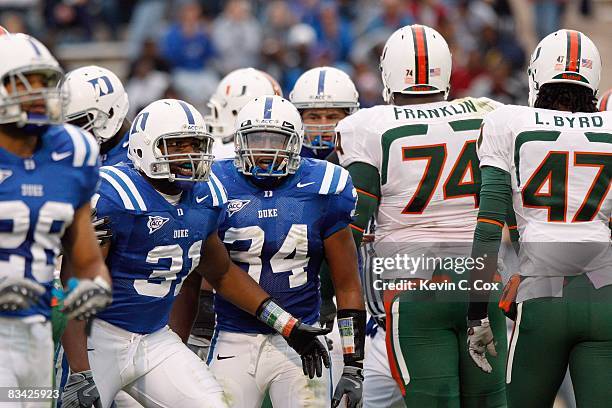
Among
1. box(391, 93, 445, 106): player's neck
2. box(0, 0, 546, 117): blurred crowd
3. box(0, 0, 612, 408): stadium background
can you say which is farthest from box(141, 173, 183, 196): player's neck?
box(0, 0, 546, 117): blurred crowd

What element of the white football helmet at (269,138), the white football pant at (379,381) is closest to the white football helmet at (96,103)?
the white football helmet at (269,138)

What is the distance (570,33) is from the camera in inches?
198

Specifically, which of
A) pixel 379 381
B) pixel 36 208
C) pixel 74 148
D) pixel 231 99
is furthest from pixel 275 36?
pixel 36 208

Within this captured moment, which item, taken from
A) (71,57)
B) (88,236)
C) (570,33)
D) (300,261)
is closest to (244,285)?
(300,261)

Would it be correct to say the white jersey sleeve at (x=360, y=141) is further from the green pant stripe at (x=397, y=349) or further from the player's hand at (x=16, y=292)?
the player's hand at (x=16, y=292)

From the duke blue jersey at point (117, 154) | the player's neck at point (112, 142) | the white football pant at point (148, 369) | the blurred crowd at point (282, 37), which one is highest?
the blurred crowd at point (282, 37)

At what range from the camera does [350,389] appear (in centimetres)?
502

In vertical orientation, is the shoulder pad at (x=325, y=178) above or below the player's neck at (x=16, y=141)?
below

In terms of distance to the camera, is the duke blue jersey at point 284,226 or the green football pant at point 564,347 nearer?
the green football pant at point 564,347

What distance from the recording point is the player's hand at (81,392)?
471 centimetres

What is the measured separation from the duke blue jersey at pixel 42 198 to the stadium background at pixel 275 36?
275 inches

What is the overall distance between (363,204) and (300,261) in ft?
1.25

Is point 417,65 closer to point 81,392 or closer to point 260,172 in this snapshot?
point 260,172

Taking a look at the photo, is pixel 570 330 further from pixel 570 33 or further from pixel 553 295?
pixel 570 33
